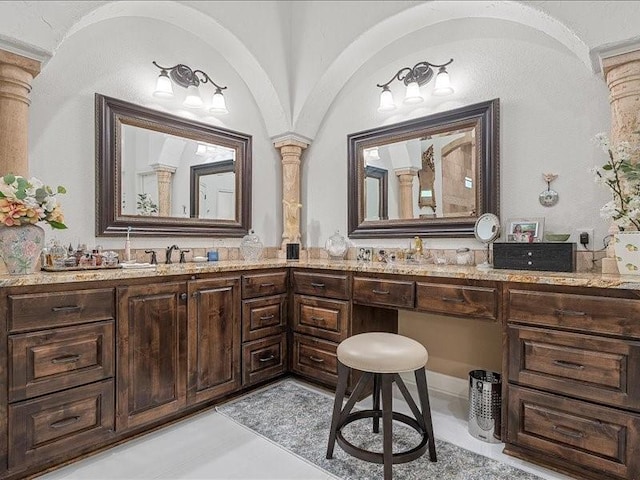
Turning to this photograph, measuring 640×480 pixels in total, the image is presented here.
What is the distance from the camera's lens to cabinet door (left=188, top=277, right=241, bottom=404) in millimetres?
2434

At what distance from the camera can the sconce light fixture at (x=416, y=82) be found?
9.49 ft

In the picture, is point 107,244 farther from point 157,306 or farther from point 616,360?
point 616,360

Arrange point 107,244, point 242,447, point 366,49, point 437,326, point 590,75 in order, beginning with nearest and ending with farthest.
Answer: point 242,447 → point 590,75 → point 107,244 → point 437,326 → point 366,49

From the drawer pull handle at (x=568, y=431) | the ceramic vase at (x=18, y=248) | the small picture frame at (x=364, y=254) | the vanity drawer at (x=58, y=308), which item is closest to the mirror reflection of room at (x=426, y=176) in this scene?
the small picture frame at (x=364, y=254)

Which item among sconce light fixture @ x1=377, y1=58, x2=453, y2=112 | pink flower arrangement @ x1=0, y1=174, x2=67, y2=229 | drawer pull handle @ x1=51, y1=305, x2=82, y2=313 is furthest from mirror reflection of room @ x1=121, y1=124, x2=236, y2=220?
sconce light fixture @ x1=377, y1=58, x2=453, y2=112

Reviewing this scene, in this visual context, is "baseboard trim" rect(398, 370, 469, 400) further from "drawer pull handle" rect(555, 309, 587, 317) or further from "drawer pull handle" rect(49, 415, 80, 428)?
"drawer pull handle" rect(49, 415, 80, 428)

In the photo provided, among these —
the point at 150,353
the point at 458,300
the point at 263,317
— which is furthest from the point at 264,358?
the point at 458,300

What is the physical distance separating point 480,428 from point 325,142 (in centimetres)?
273

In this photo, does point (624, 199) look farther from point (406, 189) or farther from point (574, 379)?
point (406, 189)

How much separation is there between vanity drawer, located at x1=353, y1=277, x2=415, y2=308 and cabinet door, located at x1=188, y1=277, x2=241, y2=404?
0.88m

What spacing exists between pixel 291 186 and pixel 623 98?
2.59 m

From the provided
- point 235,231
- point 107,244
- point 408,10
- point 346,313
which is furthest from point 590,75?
point 107,244

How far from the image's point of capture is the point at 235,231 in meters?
3.47

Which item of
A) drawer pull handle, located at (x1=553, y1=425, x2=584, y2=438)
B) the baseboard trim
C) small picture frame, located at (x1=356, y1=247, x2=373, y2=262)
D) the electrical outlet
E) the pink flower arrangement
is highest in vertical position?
the pink flower arrangement
